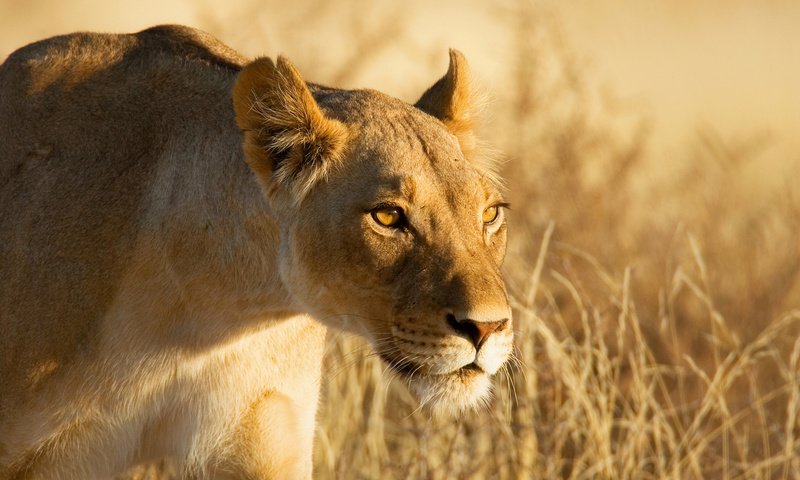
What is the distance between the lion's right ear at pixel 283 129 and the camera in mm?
4355

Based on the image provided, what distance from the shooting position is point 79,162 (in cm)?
476

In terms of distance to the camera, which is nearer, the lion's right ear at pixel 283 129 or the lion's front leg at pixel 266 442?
the lion's right ear at pixel 283 129

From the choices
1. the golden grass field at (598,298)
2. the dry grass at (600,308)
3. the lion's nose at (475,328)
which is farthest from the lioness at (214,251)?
the dry grass at (600,308)

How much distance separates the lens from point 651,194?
9.32 metres

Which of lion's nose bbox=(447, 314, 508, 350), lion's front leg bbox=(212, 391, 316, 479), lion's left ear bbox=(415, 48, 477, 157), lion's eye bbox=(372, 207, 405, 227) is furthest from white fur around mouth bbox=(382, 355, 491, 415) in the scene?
lion's left ear bbox=(415, 48, 477, 157)

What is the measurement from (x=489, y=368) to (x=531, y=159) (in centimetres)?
453

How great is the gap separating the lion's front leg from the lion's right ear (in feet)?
2.88

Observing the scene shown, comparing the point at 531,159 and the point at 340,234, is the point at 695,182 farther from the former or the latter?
the point at 340,234

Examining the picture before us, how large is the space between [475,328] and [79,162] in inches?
61.1

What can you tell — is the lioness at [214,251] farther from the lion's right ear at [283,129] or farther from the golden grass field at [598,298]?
the golden grass field at [598,298]

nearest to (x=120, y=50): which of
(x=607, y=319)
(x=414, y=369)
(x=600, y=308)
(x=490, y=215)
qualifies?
(x=490, y=215)

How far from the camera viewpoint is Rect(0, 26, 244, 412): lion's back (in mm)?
4594

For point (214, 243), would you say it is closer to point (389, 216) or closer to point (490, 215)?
point (389, 216)

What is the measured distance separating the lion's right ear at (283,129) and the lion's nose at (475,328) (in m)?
0.67
